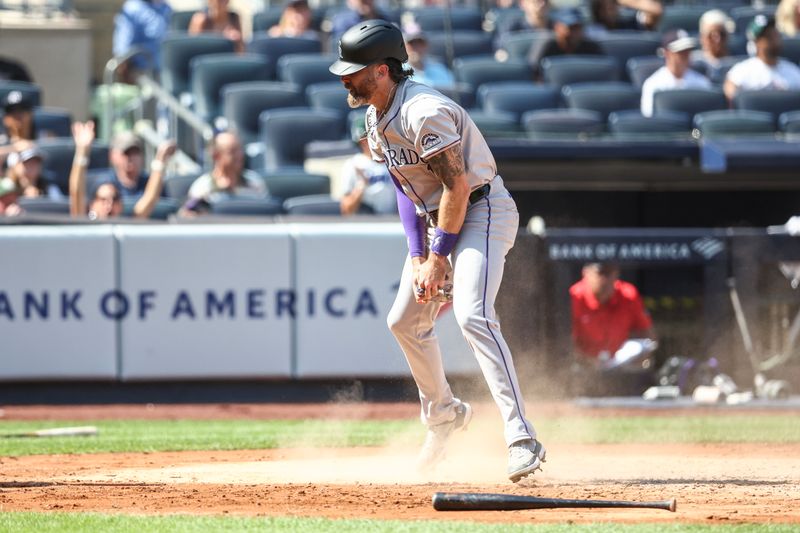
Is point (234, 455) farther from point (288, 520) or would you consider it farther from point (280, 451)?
point (288, 520)

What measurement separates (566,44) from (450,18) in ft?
6.35

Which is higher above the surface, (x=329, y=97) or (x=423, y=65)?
(x=423, y=65)

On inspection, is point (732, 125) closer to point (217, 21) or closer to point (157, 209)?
point (157, 209)

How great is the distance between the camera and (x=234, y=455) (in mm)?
7605

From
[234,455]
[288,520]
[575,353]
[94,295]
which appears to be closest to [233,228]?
[94,295]

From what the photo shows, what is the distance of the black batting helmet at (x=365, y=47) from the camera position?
5.84 meters

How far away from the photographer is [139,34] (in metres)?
15.0

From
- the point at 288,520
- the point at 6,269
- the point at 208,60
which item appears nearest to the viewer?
the point at 288,520

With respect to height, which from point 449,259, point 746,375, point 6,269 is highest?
point 449,259

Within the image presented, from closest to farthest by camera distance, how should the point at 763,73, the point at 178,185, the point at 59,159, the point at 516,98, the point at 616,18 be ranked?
the point at 59,159
the point at 178,185
the point at 516,98
the point at 763,73
the point at 616,18

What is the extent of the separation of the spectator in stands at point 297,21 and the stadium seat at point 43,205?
166 inches

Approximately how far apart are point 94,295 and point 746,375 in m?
5.18

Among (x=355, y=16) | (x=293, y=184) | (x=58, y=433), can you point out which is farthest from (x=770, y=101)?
(x=58, y=433)

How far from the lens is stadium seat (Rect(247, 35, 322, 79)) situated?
14.7 m
